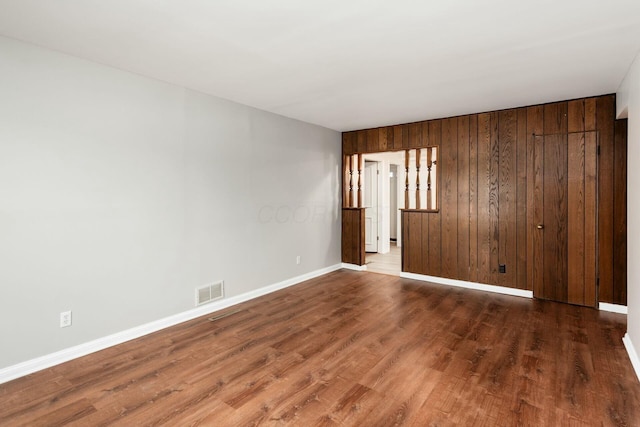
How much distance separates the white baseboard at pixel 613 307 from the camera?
369 centimetres

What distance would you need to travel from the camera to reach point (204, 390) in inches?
90.7

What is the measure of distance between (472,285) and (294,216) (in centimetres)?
276

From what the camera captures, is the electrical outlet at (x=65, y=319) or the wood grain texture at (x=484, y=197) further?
the wood grain texture at (x=484, y=197)

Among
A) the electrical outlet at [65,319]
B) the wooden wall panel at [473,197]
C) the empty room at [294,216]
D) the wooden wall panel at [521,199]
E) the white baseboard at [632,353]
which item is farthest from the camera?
the wooden wall panel at [473,197]

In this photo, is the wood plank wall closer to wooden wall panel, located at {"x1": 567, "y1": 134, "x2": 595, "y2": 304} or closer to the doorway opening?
wooden wall panel, located at {"x1": 567, "y1": 134, "x2": 595, "y2": 304}

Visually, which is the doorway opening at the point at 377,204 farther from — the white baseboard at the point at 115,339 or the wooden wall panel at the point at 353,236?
the white baseboard at the point at 115,339

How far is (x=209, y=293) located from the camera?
3.84 meters

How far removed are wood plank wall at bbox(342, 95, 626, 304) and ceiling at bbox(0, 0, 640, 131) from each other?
0.48 meters

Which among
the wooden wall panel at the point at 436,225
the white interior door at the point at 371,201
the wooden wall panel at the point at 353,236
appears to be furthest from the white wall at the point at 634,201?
the white interior door at the point at 371,201

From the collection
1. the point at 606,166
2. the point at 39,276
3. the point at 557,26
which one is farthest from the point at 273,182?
the point at 606,166

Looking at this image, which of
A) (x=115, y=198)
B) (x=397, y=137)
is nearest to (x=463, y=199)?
(x=397, y=137)

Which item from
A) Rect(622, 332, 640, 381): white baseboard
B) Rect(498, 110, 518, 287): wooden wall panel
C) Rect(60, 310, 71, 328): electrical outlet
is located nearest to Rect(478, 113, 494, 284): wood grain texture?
Rect(498, 110, 518, 287): wooden wall panel

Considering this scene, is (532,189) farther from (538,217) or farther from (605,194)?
(605,194)

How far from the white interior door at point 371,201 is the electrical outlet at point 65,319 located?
5.91 metres
